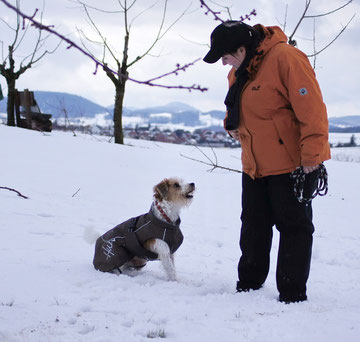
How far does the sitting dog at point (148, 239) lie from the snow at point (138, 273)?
188mm

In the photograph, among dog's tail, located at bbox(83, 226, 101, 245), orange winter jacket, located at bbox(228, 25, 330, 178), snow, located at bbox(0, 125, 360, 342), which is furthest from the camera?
dog's tail, located at bbox(83, 226, 101, 245)

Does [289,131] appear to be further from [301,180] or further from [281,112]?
[301,180]

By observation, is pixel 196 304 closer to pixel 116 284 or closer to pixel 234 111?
pixel 116 284

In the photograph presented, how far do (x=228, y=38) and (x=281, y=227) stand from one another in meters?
1.61

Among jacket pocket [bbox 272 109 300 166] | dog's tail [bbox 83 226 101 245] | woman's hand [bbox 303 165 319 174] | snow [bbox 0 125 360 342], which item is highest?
jacket pocket [bbox 272 109 300 166]

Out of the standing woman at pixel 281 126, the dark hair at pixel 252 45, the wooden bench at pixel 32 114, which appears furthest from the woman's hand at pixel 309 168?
the wooden bench at pixel 32 114

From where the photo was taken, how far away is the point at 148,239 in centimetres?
405

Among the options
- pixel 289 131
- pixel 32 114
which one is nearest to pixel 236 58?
pixel 289 131

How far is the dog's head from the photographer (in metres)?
4.23

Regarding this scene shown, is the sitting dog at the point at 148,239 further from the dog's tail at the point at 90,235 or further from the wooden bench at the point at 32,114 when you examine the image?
the wooden bench at the point at 32,114

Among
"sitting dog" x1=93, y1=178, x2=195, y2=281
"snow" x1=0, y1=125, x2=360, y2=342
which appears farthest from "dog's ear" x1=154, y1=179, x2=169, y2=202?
"snow" x1=0, y1=125, x2=360, y2=342

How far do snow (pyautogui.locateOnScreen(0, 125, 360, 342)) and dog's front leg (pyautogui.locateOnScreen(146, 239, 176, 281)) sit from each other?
0.16 meters

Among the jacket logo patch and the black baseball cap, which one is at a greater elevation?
the black baseball cap

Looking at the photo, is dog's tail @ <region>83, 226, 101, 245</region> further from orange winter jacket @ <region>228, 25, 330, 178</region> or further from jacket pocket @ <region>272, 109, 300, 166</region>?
jacket pocket @ <region>272, 109, 300, 166</region>
